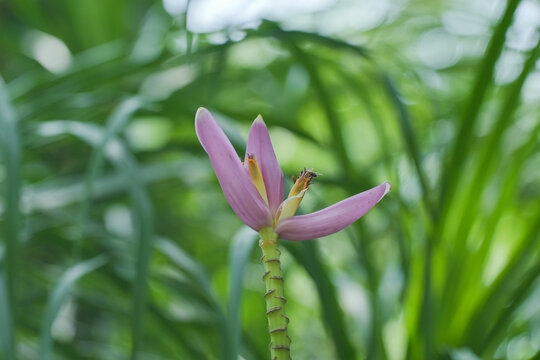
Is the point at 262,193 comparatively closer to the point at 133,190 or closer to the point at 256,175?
the point at 256,175

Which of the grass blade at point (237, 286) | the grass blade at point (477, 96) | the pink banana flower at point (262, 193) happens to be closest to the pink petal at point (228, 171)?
the pink banana flower at point (262, 193)

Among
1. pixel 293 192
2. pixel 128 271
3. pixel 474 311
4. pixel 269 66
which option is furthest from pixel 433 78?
pixel 293 192

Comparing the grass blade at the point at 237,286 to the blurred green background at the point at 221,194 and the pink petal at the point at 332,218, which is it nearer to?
the blurred green background at the point at 221,194

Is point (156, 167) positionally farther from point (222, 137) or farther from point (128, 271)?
point (222, 137)

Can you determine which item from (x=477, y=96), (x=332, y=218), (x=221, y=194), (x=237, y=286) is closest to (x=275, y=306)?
(x=332, y=218)

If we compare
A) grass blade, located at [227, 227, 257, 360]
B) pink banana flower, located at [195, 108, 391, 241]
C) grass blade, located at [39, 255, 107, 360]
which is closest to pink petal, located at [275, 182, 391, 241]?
pink banana flower, located at [195, 108, 391, 241]

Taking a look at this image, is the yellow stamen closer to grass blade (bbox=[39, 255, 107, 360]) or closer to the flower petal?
the flower petal
